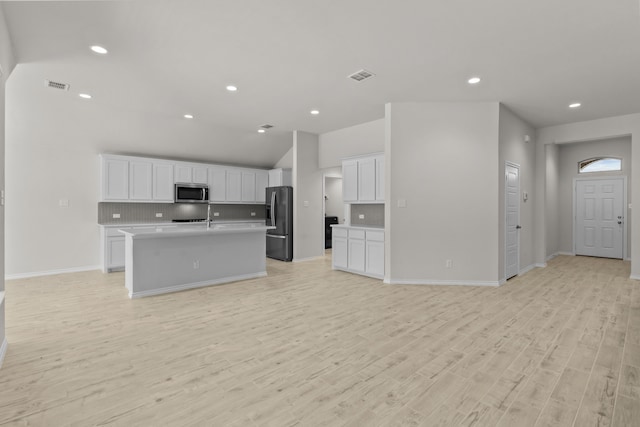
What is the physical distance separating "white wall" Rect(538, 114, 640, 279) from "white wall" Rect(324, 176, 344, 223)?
5.59 meters

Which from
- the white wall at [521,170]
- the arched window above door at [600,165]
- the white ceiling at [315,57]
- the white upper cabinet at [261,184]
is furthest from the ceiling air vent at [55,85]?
the arched window above door at [600,165]

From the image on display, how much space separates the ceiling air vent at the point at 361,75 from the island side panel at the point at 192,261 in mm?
2962

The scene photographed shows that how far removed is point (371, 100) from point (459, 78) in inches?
54.4

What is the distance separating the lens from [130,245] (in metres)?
4.33

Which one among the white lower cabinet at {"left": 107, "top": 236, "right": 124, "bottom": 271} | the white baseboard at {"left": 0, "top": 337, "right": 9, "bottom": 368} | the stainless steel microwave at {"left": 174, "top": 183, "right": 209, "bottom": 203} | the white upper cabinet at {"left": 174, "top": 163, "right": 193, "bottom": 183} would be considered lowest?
the white baseboard at {"left": 0, "top": 337, "right": 9, "bottom": 368}

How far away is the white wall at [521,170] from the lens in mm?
5043

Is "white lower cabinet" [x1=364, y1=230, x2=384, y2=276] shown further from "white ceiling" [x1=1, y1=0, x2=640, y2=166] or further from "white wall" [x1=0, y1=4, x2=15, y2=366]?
"white wall" [x1=0, y1=4, x2=15, y2=366]

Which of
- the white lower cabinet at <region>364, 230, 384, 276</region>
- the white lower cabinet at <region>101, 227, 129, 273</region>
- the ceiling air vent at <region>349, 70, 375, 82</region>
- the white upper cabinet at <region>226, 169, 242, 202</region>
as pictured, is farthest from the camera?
the white upper cabinet at <region>226, 169, 242, 202</region>

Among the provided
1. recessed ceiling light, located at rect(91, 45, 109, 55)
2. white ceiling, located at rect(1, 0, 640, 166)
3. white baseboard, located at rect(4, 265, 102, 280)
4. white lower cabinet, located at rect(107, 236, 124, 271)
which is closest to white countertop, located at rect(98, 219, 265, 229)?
white lower cabinet, located at rect(107, 236, 124, 271)

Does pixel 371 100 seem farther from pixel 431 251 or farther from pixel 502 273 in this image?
pixel 502 273

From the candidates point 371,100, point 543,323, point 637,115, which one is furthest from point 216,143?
point 637,115

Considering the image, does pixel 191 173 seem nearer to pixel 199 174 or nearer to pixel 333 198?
pixel 199 174

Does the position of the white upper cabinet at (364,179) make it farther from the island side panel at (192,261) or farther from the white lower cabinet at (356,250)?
the island side panel at (192,261)

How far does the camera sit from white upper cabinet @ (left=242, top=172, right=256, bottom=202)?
26.6 feet
